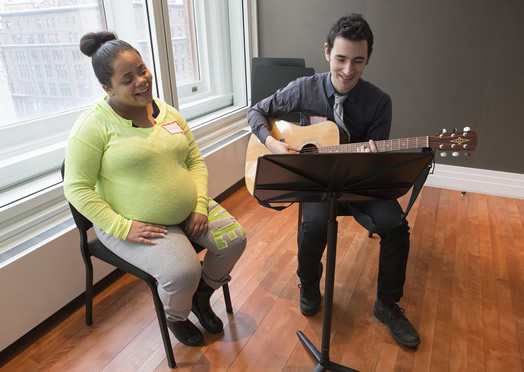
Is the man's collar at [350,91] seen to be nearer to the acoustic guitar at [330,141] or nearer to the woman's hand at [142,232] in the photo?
the acoustic guitar at [330,141]

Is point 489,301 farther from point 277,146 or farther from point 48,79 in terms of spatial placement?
point 48,79

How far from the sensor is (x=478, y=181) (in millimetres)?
2873

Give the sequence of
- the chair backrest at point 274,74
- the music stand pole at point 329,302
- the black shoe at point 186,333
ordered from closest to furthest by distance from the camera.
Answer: the music stand pole at point 329,302
the black shoe at point 186,333
the chair backrest at point 274,74

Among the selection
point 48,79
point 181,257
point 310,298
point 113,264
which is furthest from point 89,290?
point 48,79

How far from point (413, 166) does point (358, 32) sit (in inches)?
26.9

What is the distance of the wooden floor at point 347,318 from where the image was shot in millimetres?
1538

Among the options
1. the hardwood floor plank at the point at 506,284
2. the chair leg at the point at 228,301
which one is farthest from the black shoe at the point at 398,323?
the chair leg at the point at 228,301

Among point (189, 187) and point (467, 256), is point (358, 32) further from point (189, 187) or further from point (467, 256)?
point (467, 256)

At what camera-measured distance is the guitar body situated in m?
1.77

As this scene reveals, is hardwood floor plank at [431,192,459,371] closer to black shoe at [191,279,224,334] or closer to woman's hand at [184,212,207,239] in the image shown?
black shoe at [191,279,224,334]

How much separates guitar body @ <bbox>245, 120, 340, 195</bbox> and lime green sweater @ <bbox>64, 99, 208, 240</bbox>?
0.39 meters

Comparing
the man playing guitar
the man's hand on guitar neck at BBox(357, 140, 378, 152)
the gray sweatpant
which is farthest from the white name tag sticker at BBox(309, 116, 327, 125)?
the gray sweatpant

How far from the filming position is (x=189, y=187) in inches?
59.4

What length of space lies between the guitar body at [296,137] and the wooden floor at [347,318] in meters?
0.56
